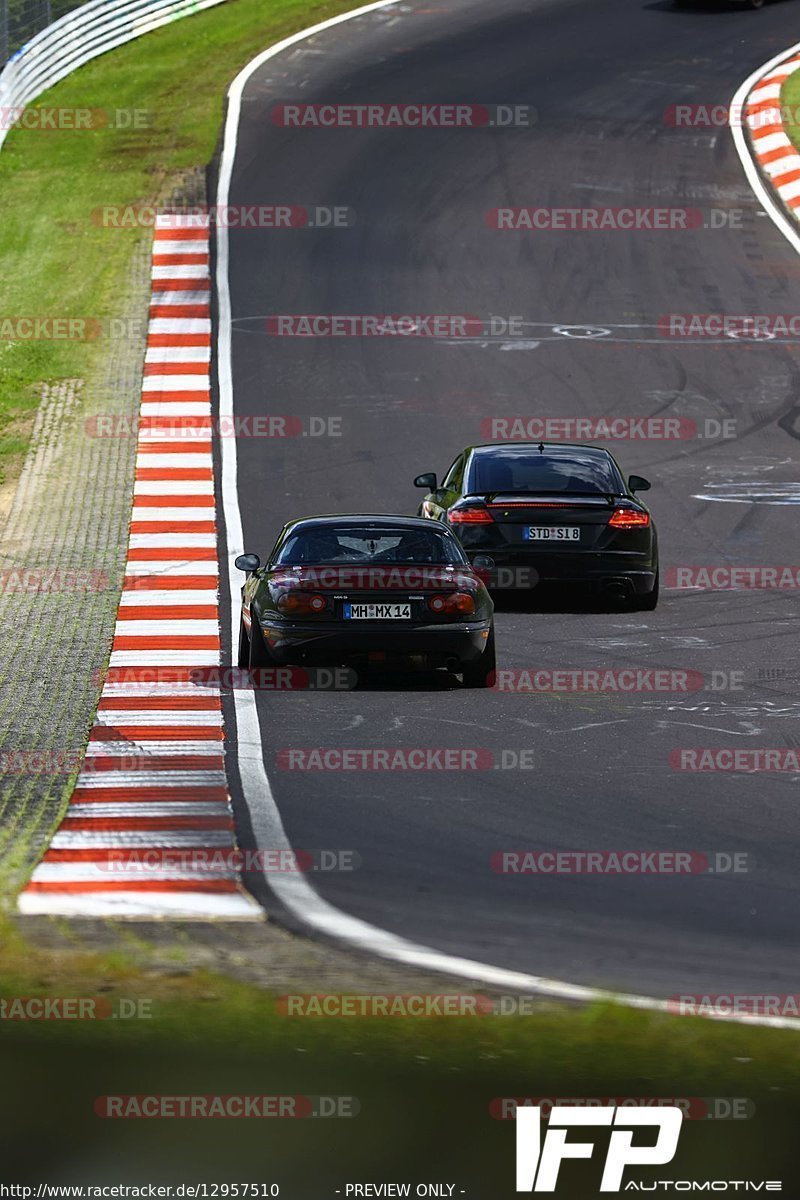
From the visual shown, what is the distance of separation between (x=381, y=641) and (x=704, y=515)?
24.3 ft

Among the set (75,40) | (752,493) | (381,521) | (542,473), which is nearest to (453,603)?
(381,521)

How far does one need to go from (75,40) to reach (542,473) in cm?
2331

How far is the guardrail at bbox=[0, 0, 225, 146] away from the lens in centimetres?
3478

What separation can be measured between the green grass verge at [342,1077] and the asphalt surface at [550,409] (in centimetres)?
80

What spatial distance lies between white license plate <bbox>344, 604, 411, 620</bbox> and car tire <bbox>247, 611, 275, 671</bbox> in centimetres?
65

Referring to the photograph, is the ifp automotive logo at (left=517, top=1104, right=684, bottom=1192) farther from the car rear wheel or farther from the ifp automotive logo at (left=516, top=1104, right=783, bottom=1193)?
the car rear wheel

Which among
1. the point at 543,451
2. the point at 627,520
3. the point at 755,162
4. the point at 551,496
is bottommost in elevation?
the point at 627,520

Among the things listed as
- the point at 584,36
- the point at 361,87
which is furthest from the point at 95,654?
the point at 584,36

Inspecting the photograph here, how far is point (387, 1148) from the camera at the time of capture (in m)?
6.11

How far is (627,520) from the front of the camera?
54.3ft

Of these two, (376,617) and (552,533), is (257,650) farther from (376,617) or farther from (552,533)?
(552,533)

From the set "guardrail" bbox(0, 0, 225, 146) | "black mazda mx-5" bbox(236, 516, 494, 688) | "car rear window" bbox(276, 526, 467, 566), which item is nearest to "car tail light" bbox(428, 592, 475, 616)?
"black mazda mx-5" bbox(236, 516, 494, 688)

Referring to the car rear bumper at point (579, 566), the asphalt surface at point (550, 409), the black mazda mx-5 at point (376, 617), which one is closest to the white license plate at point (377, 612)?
the black mazda mx-5 at point (376, 617)

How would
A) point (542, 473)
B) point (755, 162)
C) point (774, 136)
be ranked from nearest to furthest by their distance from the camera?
point (542, 473) < point (755, 162) < point (774, 136)
